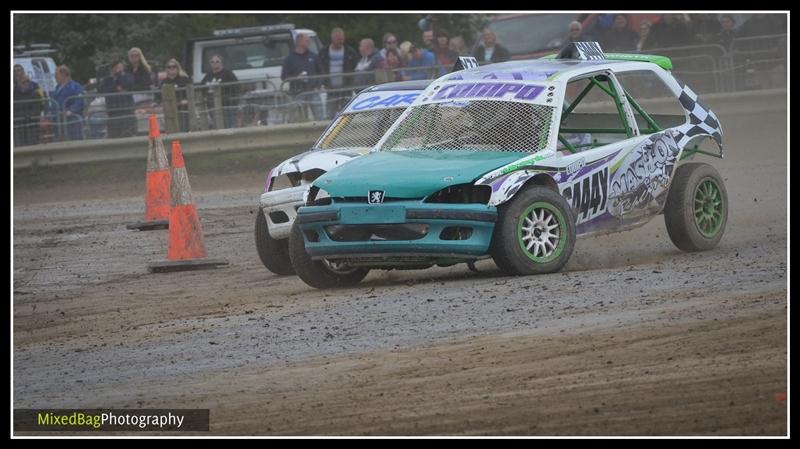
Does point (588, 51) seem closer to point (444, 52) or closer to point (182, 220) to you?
point (182, 220)

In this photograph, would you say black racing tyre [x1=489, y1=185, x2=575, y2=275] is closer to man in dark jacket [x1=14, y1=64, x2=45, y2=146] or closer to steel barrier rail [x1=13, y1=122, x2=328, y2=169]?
steel barrier rail [x1=13, y1=122, x2=328, y2=169]

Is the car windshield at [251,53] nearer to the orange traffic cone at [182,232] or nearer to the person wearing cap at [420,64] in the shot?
the person wearing cap at [420,64]

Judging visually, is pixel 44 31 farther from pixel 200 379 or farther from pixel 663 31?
pixel 200 379

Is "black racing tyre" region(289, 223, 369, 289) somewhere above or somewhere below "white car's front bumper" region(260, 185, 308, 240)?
below

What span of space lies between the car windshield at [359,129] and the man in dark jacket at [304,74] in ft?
26.2

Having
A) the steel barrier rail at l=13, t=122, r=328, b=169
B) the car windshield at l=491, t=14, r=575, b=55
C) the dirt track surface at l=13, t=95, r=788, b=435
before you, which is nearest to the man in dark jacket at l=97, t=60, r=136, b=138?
the steel barrier rail at l=13, t=122, r=328, b=169

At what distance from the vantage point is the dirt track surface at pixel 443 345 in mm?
6742

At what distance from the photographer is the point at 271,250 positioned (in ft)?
39.1

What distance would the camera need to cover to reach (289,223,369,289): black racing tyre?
35.2 feet

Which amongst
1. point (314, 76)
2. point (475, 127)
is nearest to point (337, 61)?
point (314, 76)

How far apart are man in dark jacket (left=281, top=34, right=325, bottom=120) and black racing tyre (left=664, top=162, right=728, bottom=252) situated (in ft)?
32.5

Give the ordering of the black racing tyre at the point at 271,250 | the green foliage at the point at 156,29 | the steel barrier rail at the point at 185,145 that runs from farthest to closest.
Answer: the green foliage at the point at 156,29 → the steel barrier rail at the point at 185,145 → the black racing tyre at the point at 271,250

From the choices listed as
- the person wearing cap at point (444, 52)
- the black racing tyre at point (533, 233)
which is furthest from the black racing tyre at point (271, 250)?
the person wearing cap at point (444, 52)
